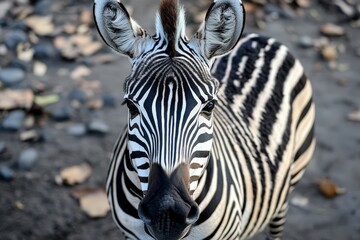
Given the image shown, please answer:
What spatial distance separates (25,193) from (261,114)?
82.7 inches

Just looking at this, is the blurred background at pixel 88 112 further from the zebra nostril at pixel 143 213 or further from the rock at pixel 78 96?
the zebra nostril at pixel 143 213

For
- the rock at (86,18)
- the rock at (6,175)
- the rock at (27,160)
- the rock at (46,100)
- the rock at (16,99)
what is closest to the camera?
the rock at (6,175)

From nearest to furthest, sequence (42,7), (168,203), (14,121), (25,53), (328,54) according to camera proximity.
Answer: (168,203) → (14,121) → (25,53) → (328,54) → (42,7)

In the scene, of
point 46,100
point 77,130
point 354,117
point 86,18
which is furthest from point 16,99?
point 354,117

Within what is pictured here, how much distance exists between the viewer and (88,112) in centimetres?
514

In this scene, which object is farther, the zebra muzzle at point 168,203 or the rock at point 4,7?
the rock at point 4,7

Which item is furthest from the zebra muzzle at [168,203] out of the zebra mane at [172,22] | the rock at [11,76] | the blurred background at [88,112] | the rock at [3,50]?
the rock at [3,50]

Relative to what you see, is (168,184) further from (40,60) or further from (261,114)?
(40,60)

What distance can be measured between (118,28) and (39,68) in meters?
3.46

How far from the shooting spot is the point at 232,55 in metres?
3.32

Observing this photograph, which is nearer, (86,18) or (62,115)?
(62,115)

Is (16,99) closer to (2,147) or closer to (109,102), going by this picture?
(2,147)

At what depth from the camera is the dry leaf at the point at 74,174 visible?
14.5ft

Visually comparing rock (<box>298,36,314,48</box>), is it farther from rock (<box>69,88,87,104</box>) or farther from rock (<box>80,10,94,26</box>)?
rock (<box>69,88,87,104</box>)
